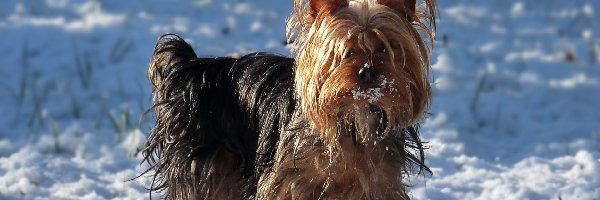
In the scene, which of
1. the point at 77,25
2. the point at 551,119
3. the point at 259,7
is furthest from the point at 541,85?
the point at 77,25

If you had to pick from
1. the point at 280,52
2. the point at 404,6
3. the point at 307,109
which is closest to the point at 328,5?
the point at 404,6

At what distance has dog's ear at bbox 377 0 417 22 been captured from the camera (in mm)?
4496

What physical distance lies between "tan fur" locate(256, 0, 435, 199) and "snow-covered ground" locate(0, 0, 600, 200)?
3.27ft

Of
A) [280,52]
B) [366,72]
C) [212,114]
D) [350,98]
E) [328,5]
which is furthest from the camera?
[280,52]

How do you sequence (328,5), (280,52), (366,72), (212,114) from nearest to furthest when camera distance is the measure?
(366,72) < (328,5) < (212,114) < (280,52)

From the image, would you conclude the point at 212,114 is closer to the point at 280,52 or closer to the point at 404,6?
the point at 404,6

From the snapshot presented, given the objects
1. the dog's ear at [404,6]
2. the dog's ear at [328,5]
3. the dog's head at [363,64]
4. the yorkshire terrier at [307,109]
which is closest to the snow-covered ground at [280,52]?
the yorkshire terrier at [307,109]

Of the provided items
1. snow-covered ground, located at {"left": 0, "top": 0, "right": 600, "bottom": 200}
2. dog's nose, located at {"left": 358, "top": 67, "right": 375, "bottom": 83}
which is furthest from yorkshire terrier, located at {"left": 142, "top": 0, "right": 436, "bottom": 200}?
snow-covered ground, located at {"left": 0, "top": 0, "right": 600, "bottom": 200}

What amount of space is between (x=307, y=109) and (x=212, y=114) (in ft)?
3.06

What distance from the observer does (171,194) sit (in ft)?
18.2

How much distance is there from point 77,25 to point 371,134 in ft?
19.9

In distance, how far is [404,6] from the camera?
4.50 m

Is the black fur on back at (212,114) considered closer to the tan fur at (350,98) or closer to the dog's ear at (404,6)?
the tan fur at (350,98)

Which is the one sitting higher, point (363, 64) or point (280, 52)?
point (280, 52)
